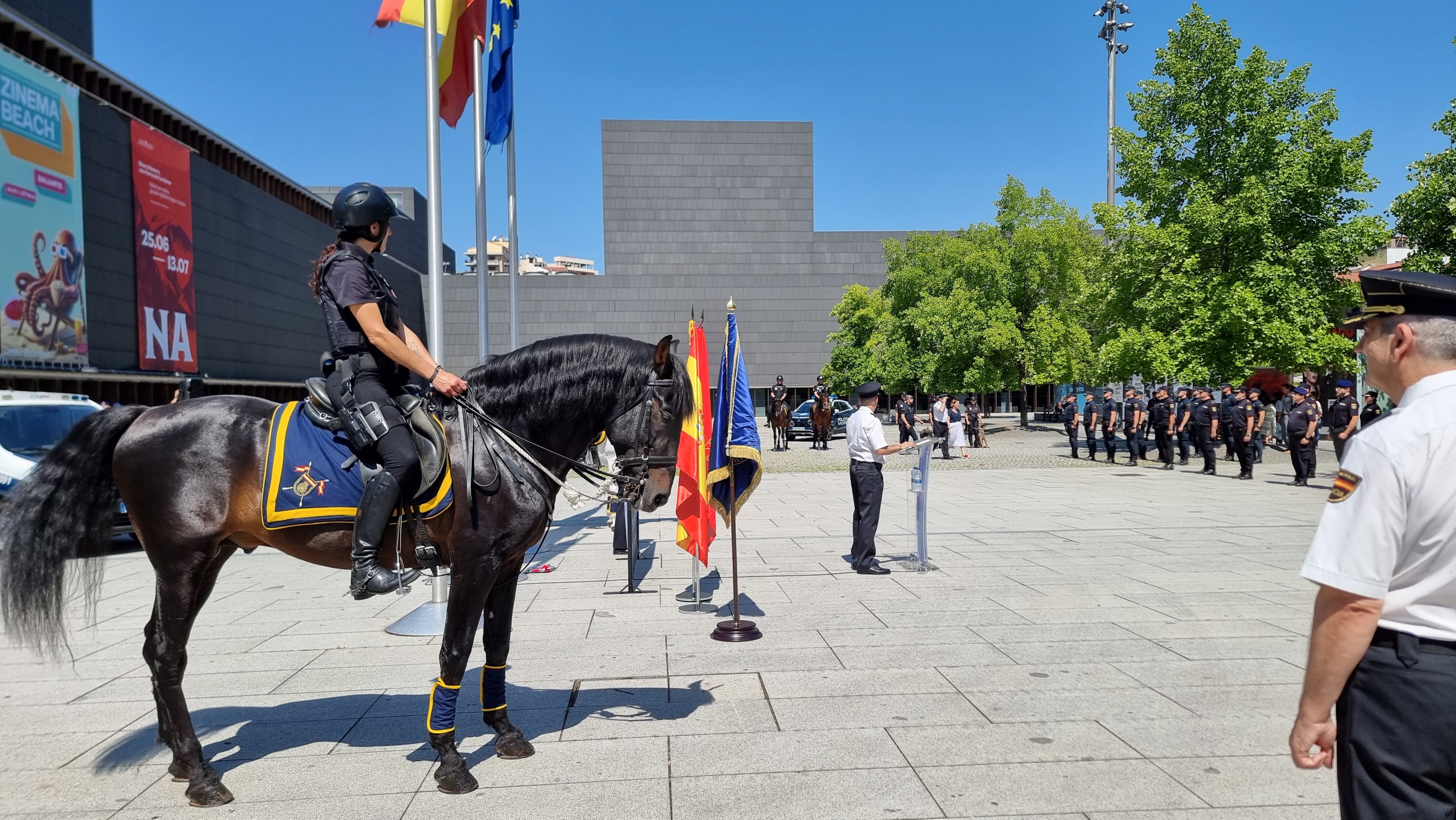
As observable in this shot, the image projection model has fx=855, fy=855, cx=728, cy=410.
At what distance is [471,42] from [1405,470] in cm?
1055

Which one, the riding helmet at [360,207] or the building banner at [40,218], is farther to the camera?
the building banner at [40,218]

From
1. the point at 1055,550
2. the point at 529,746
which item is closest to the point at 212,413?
the point at 529,746

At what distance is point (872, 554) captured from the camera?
9258 millimetres

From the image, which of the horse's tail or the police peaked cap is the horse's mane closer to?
the horse's tail

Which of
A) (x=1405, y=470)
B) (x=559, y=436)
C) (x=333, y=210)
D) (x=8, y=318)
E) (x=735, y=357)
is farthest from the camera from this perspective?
(x=8, y=318)

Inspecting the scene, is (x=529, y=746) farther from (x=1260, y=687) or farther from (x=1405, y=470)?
(x=1260, y=687)

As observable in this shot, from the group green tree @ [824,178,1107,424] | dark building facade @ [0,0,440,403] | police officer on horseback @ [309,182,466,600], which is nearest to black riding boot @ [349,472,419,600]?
police officer on horseback @ [309,182,466,600]

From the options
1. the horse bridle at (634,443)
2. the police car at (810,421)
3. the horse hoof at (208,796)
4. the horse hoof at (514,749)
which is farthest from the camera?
the police car at (810,421)

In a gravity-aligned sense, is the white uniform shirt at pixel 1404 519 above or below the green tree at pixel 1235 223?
below

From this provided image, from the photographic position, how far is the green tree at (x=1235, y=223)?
24.0 m

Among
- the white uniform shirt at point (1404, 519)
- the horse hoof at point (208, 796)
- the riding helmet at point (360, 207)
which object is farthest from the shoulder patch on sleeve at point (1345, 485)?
the horse hoof at point (208, 796)

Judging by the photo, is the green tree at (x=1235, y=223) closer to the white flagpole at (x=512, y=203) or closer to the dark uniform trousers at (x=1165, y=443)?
the dark uniform trousers at (x=1165, y=443)

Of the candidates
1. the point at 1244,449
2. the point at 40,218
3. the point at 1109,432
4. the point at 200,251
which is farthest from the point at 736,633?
the point at 200,251

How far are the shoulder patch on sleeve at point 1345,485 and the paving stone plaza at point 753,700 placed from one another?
2102 mm
